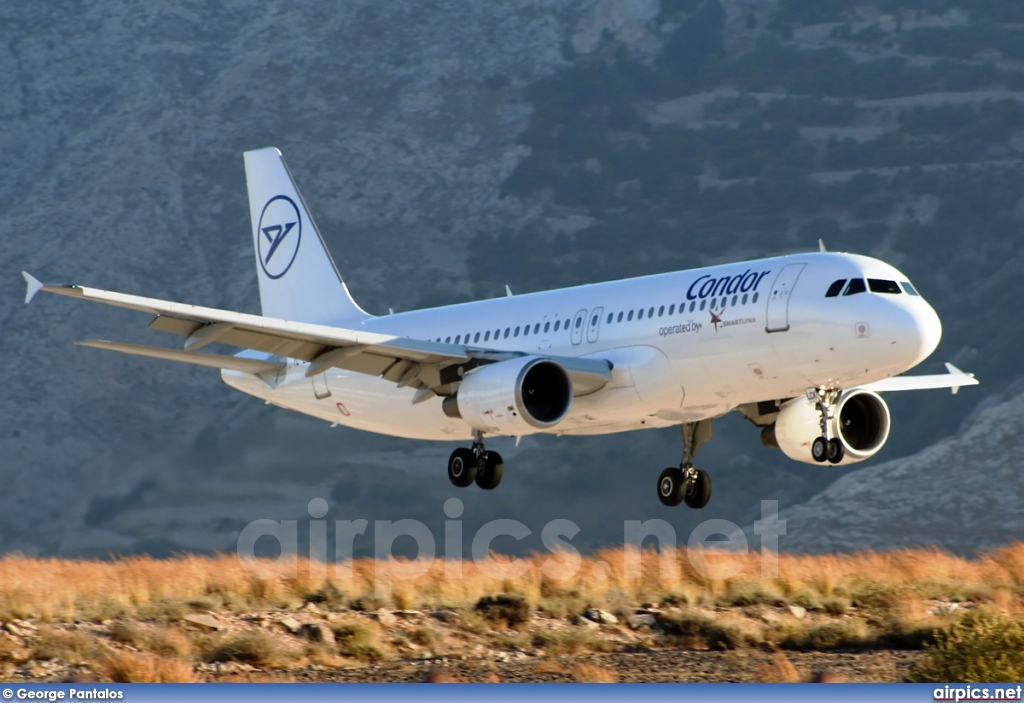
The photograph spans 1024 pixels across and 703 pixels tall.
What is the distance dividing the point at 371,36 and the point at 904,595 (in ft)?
364

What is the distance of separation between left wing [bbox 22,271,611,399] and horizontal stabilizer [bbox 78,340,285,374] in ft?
0.15

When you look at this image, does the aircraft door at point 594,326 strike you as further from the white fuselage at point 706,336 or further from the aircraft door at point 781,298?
the aircraft door at point 781,298

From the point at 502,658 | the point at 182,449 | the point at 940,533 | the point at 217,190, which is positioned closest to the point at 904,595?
the point at 502,658

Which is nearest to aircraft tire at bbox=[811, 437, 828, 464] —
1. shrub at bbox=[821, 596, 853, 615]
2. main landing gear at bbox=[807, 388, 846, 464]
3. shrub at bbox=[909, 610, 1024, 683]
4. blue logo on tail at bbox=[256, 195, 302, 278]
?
main landing gear at bbox=[807, 388, 846, 464]

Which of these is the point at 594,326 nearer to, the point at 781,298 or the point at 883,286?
the point at 781,298

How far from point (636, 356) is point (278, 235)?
16.3 meters

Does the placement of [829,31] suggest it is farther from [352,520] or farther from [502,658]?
[502,658]

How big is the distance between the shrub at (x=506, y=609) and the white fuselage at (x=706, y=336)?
4001 millimetres

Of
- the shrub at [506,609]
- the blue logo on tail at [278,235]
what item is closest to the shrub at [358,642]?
the shrub at [506,609]

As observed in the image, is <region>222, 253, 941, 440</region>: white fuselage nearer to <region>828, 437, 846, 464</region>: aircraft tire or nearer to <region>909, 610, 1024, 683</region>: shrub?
<region>828, 437, 846, 464</region>: aircraft tire

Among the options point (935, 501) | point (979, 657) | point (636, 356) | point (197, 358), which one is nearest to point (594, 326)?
point (636, 356)

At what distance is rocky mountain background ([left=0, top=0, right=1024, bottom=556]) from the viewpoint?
99.1 meters

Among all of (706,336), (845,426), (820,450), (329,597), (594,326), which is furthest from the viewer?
(845,426)

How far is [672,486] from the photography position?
115ft
